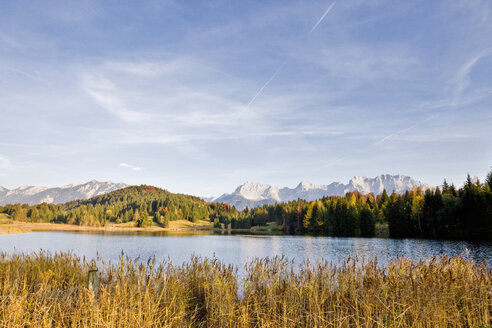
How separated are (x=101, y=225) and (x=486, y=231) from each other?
175474 mm

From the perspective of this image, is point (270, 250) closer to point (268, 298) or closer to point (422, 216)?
point (268, 298)

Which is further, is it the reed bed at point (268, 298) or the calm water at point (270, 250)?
the calm water at point (270, 250)

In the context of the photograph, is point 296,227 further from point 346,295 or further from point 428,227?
point 346,295

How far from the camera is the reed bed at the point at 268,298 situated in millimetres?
9133

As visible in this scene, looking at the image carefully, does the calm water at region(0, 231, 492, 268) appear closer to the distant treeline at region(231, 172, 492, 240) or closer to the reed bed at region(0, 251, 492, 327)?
the reed bed at region(0, 251, 492, 327)

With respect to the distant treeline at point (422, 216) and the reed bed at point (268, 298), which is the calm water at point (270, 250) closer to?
the reed bed at point (268, 298)

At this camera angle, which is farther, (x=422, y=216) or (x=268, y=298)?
(x=422, y=216)

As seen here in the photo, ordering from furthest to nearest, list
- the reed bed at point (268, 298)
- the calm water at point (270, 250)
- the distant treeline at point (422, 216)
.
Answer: the distant treeline at point (422, 216) < the calm water at point (270, 250) < the reed bed at point (268, 298)

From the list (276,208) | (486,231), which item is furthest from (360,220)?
(276,208)

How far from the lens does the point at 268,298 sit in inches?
445

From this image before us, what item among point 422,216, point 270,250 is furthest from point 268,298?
point 422,216

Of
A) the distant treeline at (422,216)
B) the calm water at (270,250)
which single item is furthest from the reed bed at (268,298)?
the distant treeline at (422,216)

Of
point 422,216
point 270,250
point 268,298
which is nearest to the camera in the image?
point 268,298

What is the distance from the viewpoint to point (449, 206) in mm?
79812
